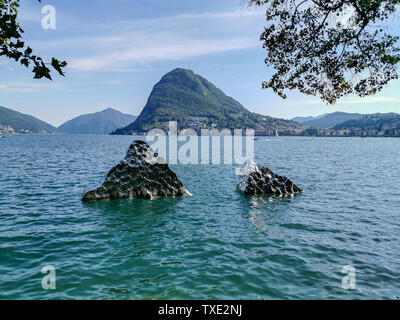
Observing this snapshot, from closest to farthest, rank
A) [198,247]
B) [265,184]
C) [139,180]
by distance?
[198,247] < [139,180] < [265,184]

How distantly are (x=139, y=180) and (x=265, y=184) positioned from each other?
10016 mm

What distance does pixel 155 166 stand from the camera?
19.6m

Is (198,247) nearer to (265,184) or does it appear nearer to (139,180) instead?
(139,180)

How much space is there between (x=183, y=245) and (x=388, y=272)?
7224 millimetres

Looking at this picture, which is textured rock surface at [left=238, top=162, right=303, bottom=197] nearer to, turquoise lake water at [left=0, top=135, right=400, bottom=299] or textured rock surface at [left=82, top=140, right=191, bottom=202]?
turquoise lake water at [left=0, top=135, right=400, bottom=299]

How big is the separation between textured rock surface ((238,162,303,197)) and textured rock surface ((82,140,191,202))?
5009 millimetres

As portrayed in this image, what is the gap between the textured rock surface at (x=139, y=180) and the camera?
18.5 meters

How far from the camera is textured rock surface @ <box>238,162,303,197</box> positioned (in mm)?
21203

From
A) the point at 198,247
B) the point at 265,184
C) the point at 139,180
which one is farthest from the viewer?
the point at 265,184

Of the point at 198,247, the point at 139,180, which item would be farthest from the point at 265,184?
the point at 198,247

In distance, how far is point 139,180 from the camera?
19422 millimetres

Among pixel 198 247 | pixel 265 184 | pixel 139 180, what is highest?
pixel 139 180

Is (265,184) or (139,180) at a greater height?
(139,180)
